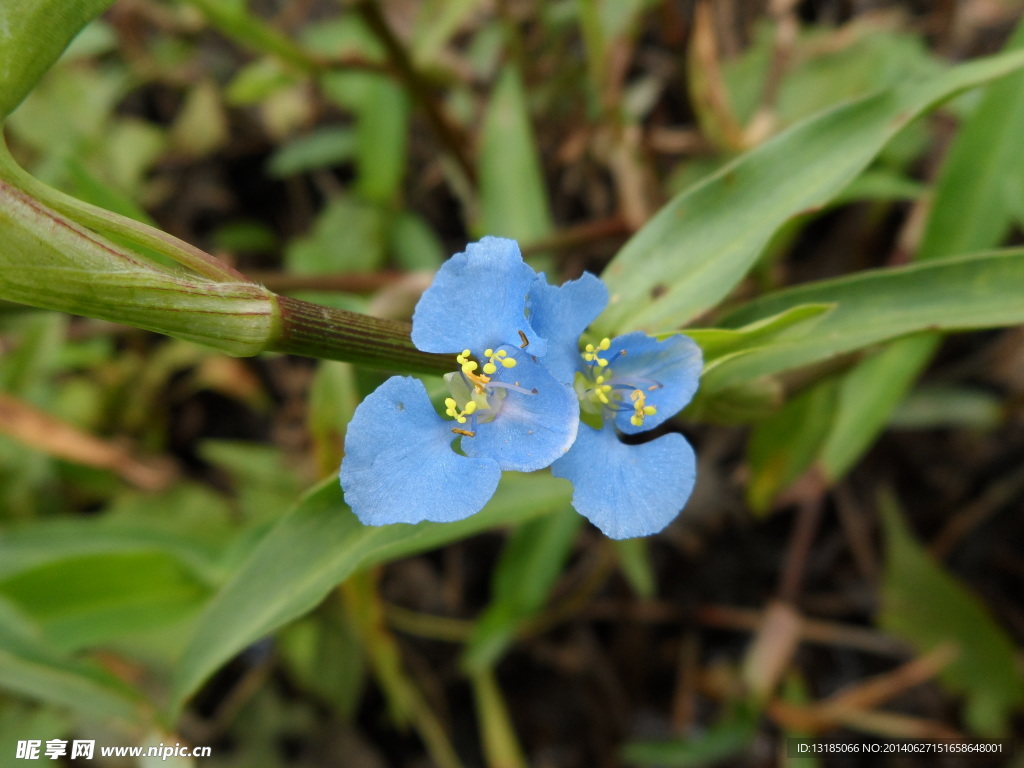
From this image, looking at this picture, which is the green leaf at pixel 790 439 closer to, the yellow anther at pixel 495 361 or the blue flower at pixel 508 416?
the blue flower at pixel 508 416

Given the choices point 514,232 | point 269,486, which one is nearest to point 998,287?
point 514,232

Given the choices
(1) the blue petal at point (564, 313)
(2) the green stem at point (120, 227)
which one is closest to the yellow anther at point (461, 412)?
(1) the blue petal at point (564, 313)

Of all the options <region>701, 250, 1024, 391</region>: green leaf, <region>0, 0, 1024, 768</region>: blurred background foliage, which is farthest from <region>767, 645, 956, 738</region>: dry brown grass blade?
<region>701, 250, 1024, 391</region>: green leaf

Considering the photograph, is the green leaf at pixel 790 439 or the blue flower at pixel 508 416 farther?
the green leaf at pixel 790 439

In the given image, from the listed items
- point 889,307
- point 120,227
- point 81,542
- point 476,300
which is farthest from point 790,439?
point 81,542

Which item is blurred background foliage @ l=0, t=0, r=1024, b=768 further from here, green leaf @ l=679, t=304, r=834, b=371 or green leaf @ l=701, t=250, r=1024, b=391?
green leaf @ l=679, t=304, r=834, b=371
